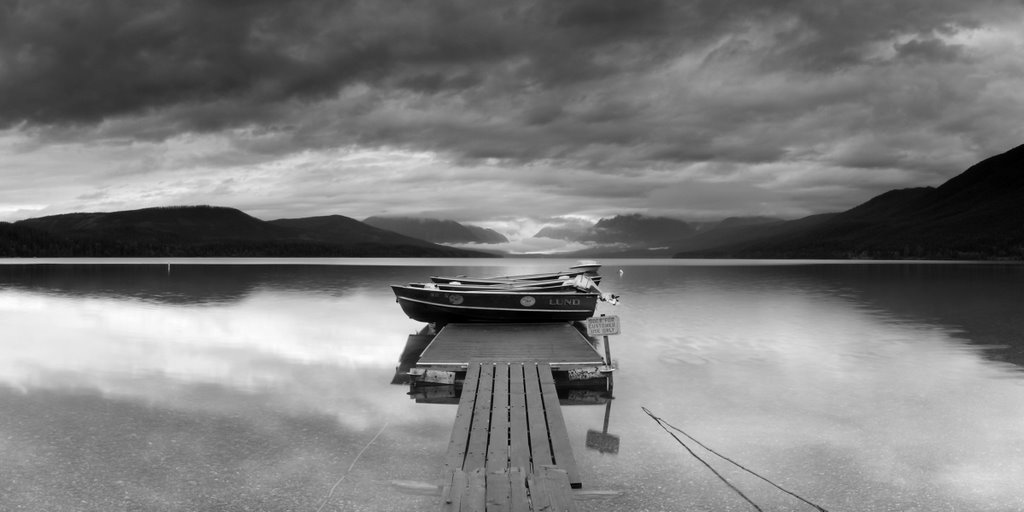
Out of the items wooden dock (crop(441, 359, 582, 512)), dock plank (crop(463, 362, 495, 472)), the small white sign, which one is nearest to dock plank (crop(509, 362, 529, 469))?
wooden dock (crop(441, 359, 582, 512))

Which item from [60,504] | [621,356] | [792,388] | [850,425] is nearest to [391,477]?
[60,504]

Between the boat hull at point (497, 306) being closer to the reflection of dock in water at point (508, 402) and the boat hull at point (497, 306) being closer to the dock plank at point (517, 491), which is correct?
the reflection of dock in water at point (508, 402)

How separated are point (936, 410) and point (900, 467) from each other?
16.3ft

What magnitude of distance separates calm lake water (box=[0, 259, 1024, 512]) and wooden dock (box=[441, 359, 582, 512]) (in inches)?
27.4

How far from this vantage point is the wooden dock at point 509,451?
793cm

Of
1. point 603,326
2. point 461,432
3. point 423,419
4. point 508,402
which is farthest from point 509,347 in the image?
point 461,432

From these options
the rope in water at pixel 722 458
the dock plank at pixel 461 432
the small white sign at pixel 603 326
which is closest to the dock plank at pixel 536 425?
the dock plank at pixel 461 432

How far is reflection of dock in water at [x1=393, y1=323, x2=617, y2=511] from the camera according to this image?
8195mm

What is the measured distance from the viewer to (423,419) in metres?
13.6

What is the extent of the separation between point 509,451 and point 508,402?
2761 mm

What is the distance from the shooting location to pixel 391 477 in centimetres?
999

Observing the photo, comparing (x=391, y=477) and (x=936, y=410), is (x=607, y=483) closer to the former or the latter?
(x=391, y=477)

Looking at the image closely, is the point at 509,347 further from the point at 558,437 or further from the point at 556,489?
the point at 556,489

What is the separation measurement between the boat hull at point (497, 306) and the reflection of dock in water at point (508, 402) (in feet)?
7.92
